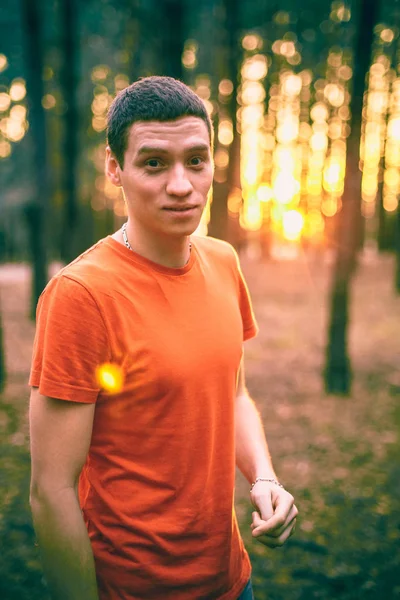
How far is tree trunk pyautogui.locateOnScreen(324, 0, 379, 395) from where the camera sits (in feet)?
21.2

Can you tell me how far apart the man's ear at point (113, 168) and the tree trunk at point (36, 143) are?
8.06m

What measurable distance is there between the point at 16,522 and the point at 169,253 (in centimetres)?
380

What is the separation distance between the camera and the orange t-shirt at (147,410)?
1.39 meters

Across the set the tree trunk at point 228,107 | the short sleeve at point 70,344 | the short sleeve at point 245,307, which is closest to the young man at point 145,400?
the short sleeve at point 70,344

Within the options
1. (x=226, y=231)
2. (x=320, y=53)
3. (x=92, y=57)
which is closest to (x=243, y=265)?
(x=320, y=53)

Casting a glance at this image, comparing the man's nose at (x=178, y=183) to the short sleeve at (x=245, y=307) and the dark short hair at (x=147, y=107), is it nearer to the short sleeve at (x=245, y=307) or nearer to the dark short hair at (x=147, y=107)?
the dark short hair at (x=147, y=107)

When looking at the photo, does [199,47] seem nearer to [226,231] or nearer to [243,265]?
[226,231]

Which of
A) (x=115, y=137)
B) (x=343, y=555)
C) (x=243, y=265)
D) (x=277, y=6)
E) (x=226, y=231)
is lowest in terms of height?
(x=243, y=265)

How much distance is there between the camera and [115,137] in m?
1.59

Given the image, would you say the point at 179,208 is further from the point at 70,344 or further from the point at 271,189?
the point at 271,189

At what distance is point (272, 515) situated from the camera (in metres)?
1.67

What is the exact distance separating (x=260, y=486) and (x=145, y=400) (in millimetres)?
612

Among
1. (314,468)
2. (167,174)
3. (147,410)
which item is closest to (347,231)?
(314,468)

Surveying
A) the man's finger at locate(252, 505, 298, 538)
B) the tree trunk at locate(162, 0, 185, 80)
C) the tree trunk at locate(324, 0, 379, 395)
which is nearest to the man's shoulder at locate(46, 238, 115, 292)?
the man's finger at locate(252, 505, 298, 538)
